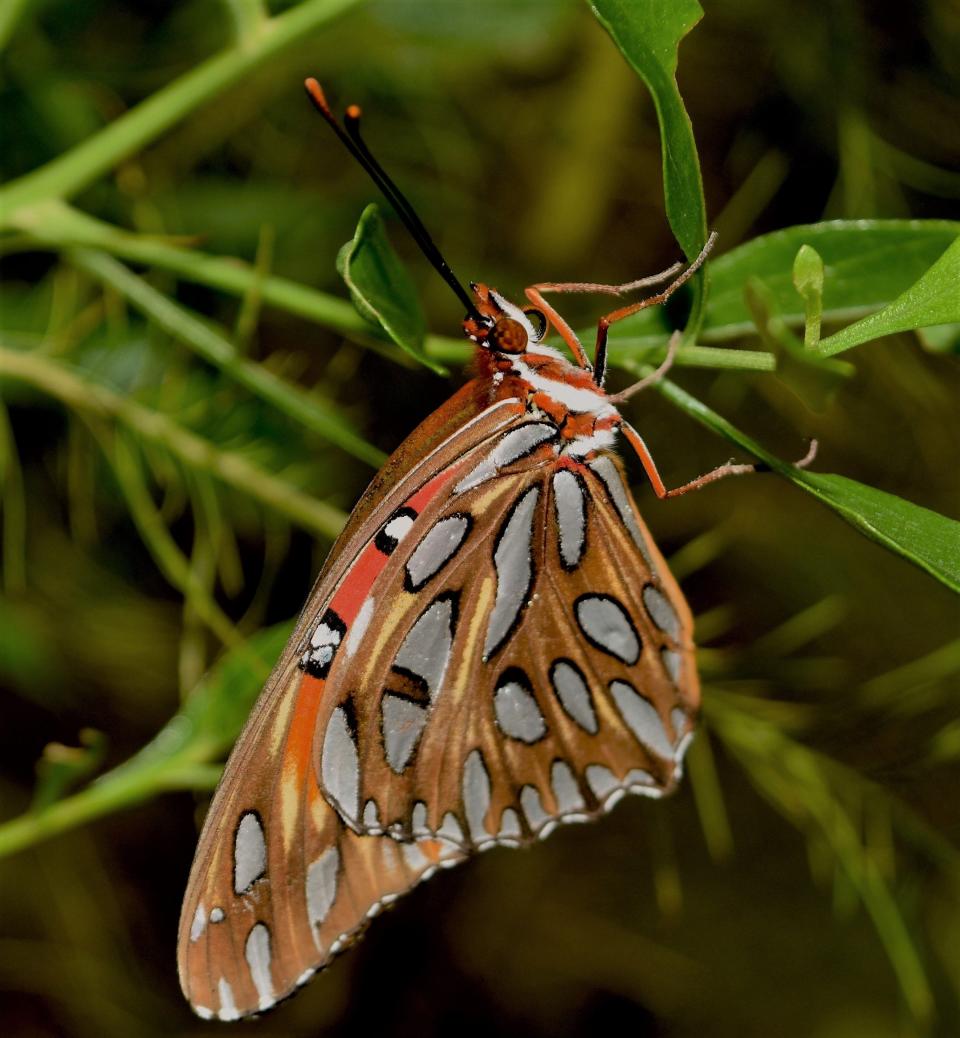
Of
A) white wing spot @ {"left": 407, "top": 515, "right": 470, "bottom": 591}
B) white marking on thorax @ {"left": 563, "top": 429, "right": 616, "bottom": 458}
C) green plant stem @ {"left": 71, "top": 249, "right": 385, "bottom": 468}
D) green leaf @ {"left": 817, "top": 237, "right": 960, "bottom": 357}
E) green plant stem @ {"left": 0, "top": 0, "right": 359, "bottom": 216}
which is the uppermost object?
green plant stem @ {"left": 0, "top": 0, "right": 359, "bottom": 216}

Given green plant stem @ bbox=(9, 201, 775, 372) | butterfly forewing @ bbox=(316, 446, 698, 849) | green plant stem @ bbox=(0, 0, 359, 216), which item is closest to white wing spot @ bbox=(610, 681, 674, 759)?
butterfly forewing @ bbox=(316, 446, 698, 849)

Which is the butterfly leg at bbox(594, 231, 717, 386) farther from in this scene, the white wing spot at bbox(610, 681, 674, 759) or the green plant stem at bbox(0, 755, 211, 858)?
the green plant stem at bbox(0, 755, 211, 858)

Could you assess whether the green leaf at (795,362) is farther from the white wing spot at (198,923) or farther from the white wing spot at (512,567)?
the white wing spot at (198,923)

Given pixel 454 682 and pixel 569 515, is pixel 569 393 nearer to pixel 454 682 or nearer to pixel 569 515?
pixel 569 515

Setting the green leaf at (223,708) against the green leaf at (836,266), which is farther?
the green leaf at (223,708)

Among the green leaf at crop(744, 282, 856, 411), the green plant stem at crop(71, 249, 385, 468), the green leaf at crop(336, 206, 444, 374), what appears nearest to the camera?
the green leaf at crop(744, 282, 856, 411)

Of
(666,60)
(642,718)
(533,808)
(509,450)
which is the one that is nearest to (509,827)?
(533,808)

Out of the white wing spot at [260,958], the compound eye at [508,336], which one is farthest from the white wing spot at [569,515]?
the white wing spot at [260,958]
